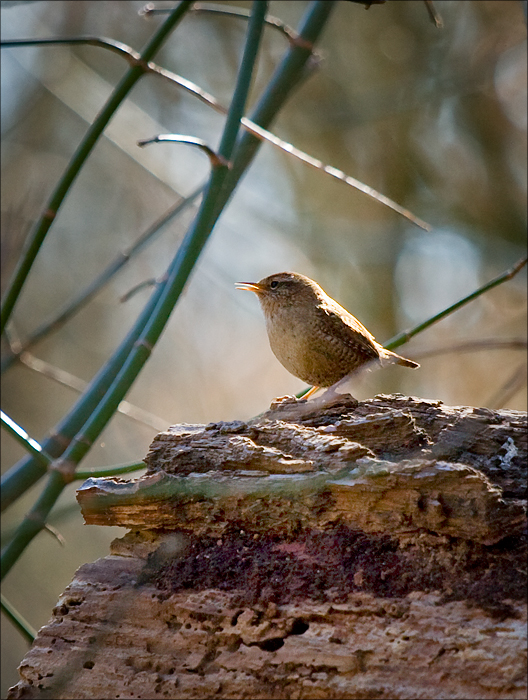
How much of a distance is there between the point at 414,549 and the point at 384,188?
806 centimetres

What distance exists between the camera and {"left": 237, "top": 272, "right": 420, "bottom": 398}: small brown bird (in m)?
3.37

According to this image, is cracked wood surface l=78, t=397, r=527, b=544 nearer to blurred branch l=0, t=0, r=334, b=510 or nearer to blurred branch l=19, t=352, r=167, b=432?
blurred branch l=0, t=0, r=334, b=510

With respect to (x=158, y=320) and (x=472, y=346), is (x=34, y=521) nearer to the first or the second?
(x=158, y=320)

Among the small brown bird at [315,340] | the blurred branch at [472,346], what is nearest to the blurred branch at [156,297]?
the small brown bird at [315,340]

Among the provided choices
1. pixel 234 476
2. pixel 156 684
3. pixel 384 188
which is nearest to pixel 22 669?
pixel 156 684

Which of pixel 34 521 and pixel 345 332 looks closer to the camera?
pixel 34 521

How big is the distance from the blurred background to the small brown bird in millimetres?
4725

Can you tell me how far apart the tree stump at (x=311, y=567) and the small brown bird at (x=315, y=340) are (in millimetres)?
942

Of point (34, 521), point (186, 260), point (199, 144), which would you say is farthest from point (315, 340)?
point (34, 521)

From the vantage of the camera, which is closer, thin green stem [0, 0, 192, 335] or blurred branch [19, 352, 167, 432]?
thin green stem [0, 0, 192, 335]

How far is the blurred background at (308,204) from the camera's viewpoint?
8766 millimetres

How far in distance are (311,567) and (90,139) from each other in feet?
5.70

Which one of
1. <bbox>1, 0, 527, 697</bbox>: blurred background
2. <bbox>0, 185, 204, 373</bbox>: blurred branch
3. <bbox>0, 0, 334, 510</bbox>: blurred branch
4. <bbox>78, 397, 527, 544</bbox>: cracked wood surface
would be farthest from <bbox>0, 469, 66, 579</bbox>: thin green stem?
<bbox>1, 0, 527, 697</bbox>: blurred background

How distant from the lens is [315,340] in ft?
11.1
